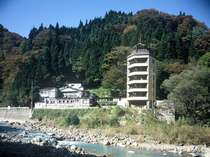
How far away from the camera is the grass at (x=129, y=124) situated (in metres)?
21.8

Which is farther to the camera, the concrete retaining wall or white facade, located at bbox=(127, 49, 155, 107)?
the concrete retaining wall

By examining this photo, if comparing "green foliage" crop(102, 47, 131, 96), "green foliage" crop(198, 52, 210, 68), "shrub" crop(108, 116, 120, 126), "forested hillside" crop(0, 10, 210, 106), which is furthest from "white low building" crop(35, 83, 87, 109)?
"green foliage" crop(198, 52, 210, 68)

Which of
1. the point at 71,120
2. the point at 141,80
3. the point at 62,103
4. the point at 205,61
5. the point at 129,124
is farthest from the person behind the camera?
the point at 62,103

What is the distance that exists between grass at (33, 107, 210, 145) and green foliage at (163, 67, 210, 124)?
57.2 inches

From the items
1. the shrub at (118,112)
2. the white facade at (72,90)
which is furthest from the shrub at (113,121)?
the white facade at (72,90)

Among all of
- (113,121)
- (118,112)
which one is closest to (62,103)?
(118,112)

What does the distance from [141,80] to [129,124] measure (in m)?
6.22

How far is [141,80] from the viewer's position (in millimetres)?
31531

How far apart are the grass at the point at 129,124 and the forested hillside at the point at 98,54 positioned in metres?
4.91

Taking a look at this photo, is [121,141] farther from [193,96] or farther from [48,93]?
[48,93]

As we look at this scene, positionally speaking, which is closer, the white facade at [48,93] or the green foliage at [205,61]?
the green foliage at [205,61]

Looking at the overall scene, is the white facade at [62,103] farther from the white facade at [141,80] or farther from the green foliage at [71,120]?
the white facade at [141,80]

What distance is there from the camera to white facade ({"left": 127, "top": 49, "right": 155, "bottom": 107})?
31109 mm

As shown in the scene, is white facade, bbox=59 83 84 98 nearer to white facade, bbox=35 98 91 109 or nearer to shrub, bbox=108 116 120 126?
→ white facade, bbox=35 98 91 109
